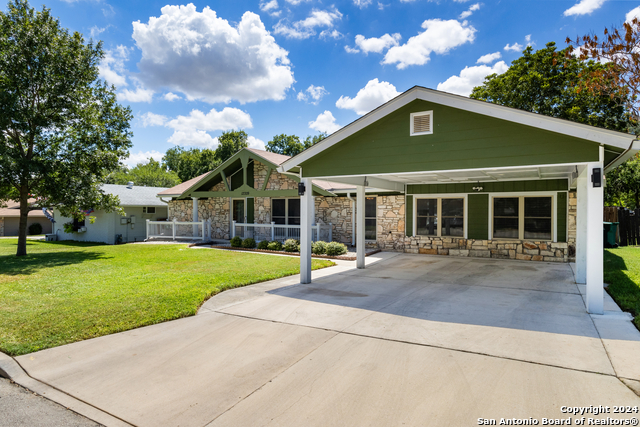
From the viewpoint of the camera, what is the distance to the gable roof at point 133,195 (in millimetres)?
22944

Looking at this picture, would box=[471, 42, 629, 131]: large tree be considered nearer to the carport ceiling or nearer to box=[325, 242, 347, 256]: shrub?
the carport ceiling

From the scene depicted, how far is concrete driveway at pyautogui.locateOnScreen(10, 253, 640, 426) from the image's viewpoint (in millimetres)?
3242

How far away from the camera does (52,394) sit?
360 centimetres

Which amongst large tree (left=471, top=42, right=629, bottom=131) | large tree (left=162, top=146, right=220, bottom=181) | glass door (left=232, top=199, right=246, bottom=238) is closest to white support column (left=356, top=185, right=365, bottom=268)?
glass door (left=232, top=199, right=246, bottom=238)

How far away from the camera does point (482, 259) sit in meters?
12.7

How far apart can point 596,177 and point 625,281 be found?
4.24 metres

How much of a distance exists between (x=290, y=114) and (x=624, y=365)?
2710 centimetres

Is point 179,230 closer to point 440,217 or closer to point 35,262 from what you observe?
point 35,262

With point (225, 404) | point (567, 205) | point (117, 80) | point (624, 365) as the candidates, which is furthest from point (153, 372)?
point (117, 80)

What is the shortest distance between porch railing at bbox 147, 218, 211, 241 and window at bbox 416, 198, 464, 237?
36.7 feet

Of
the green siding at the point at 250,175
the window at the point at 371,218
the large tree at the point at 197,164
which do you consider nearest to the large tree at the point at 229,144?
the large tree at the point at 197,164

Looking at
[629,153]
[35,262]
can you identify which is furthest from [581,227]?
[35,262]

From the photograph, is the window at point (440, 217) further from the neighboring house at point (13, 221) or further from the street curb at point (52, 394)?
the neighboring house at point (13, 221)

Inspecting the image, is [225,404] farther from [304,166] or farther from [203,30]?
[203,30]
